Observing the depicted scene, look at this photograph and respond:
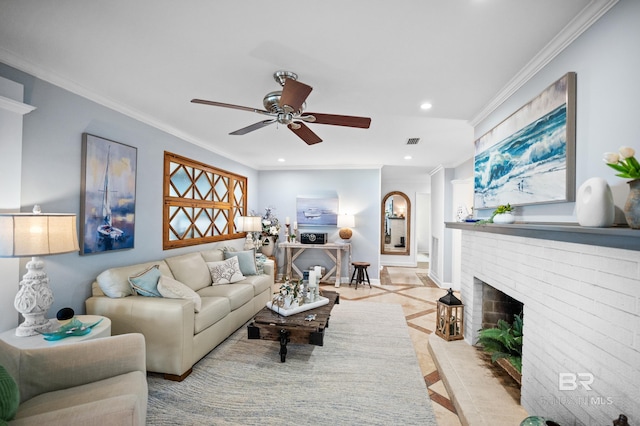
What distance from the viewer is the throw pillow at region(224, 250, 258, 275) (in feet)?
14.1

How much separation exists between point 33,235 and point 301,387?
217 cm

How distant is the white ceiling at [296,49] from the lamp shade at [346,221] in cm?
297

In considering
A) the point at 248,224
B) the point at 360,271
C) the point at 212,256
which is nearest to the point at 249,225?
the point at 248,224

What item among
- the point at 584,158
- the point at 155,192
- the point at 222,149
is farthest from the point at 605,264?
the point at 222,149

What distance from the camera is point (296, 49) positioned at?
6.30ft

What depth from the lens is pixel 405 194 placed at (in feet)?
27.7

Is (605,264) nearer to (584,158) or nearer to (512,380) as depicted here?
(584,158)

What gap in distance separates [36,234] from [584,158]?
10.8 ft

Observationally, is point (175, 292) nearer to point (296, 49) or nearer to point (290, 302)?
point (290, 302)

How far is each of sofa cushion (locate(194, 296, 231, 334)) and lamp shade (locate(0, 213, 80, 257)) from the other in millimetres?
1173

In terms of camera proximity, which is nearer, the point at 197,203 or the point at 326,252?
the point at 197,203

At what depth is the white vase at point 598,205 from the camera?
1252mm

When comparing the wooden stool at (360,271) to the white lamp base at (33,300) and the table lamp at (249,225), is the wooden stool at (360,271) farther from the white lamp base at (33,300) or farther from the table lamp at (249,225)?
the white lamp base at (33,300)

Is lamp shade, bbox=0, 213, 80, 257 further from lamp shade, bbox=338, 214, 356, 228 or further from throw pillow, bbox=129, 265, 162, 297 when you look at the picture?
lamp shade, bbox=338, 214, 356, 228
